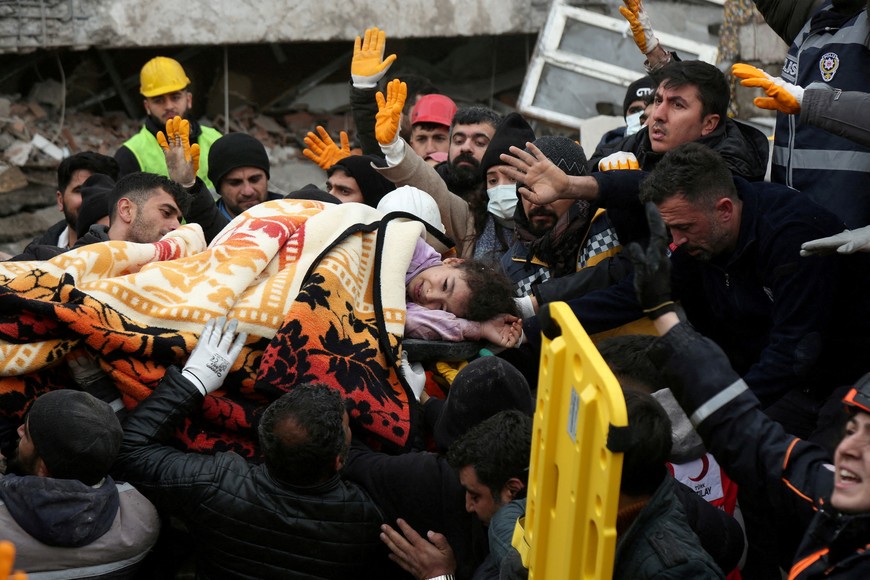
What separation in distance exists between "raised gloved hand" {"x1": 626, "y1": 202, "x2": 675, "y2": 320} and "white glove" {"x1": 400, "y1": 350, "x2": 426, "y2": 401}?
1.38 metres

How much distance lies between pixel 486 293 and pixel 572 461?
1.75 metres

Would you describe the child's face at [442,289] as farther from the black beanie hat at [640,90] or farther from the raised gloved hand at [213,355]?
the black beanie hat at [640,90]

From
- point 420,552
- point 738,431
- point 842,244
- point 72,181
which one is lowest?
point 72,181

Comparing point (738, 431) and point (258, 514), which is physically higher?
point (738, 431)

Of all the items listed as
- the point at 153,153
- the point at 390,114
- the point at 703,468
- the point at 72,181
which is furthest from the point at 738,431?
the point at 153,153

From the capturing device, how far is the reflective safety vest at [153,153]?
559 cm

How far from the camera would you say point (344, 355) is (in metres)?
3.42

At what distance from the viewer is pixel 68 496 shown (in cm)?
280

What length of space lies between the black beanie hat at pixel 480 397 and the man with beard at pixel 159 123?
2.87 metres

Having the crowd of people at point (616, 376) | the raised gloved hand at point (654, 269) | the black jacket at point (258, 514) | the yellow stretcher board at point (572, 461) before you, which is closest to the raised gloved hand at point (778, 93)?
the crowd of people at point (616, 376)

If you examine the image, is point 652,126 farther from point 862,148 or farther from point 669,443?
point 669,443

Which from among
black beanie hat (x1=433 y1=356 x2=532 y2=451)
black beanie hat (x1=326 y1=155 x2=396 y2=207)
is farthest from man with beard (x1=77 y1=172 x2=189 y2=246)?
black beanie hat (x1=433 y1=356 x2=532 y2=451)

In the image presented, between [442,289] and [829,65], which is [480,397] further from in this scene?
[829,65]

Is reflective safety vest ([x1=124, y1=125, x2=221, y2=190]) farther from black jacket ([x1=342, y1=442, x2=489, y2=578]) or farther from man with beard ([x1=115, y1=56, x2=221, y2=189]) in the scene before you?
black jacket ([x1=342, y1=442, x2=489, y2=578])
